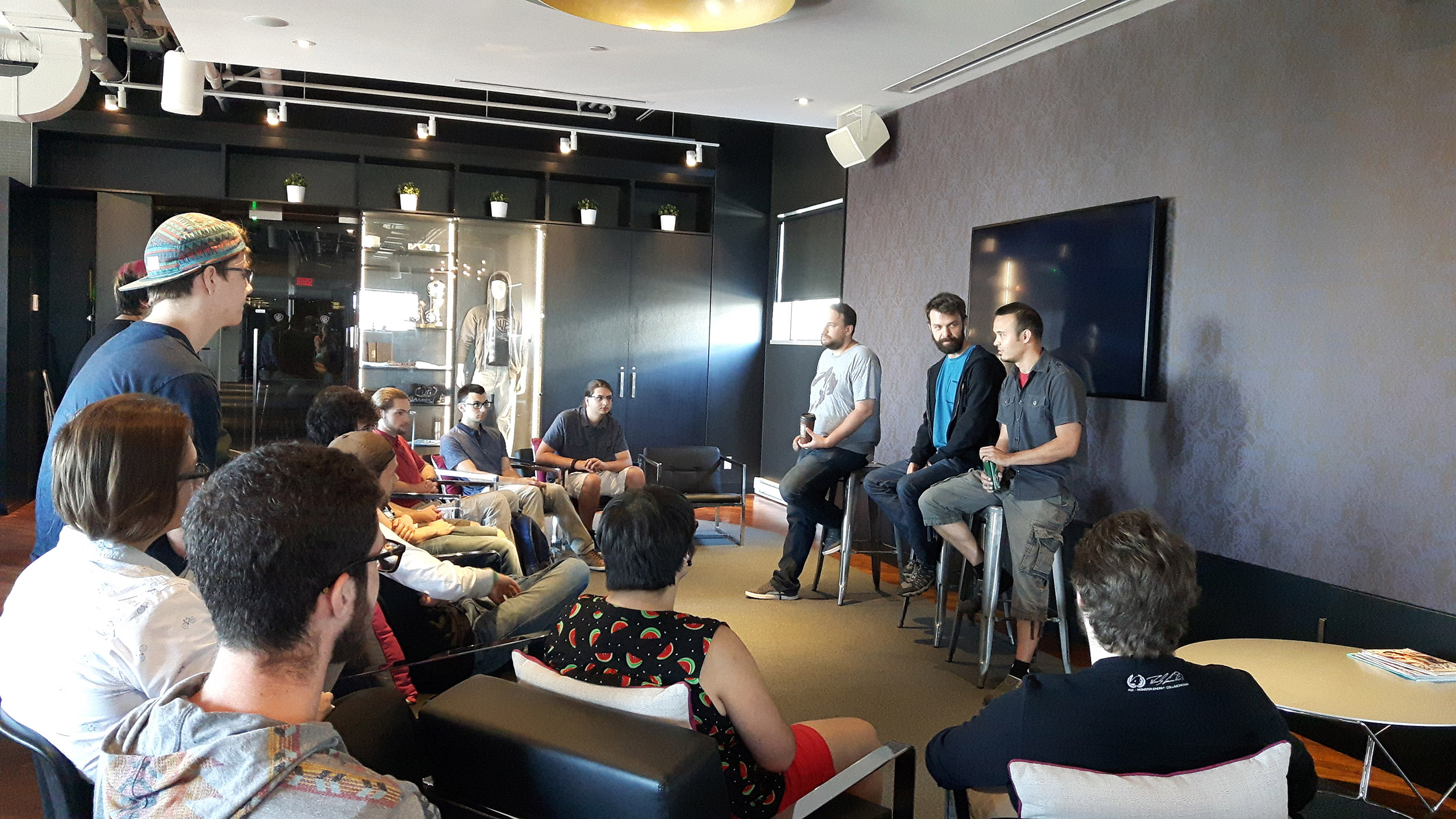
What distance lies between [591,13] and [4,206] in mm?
5296

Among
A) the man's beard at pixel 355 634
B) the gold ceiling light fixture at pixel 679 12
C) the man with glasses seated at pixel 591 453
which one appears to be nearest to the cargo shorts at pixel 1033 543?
the gold ceiling light fixture at pixel 679 12

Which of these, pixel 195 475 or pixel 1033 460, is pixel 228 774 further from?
pixel 1033 460

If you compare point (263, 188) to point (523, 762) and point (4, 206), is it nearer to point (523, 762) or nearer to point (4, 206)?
point (4, 206)

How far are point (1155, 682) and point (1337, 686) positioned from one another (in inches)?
54.0

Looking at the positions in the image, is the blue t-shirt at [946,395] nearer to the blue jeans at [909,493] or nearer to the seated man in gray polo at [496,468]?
the blue jeans at [909,493]

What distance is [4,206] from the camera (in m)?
6.96

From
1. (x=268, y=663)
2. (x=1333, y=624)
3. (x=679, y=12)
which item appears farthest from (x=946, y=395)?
(x=268, y=663)

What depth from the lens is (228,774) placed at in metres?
1.02

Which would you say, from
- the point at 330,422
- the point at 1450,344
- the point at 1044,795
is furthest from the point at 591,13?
the point at 1044,795

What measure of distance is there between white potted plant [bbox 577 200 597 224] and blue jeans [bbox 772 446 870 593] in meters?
3.89

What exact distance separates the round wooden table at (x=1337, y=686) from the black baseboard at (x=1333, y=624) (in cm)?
23

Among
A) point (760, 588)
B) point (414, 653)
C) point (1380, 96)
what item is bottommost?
point (760, 588)

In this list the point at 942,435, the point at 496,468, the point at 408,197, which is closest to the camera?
the point at 942,435

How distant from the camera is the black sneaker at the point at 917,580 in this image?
16.4ft
